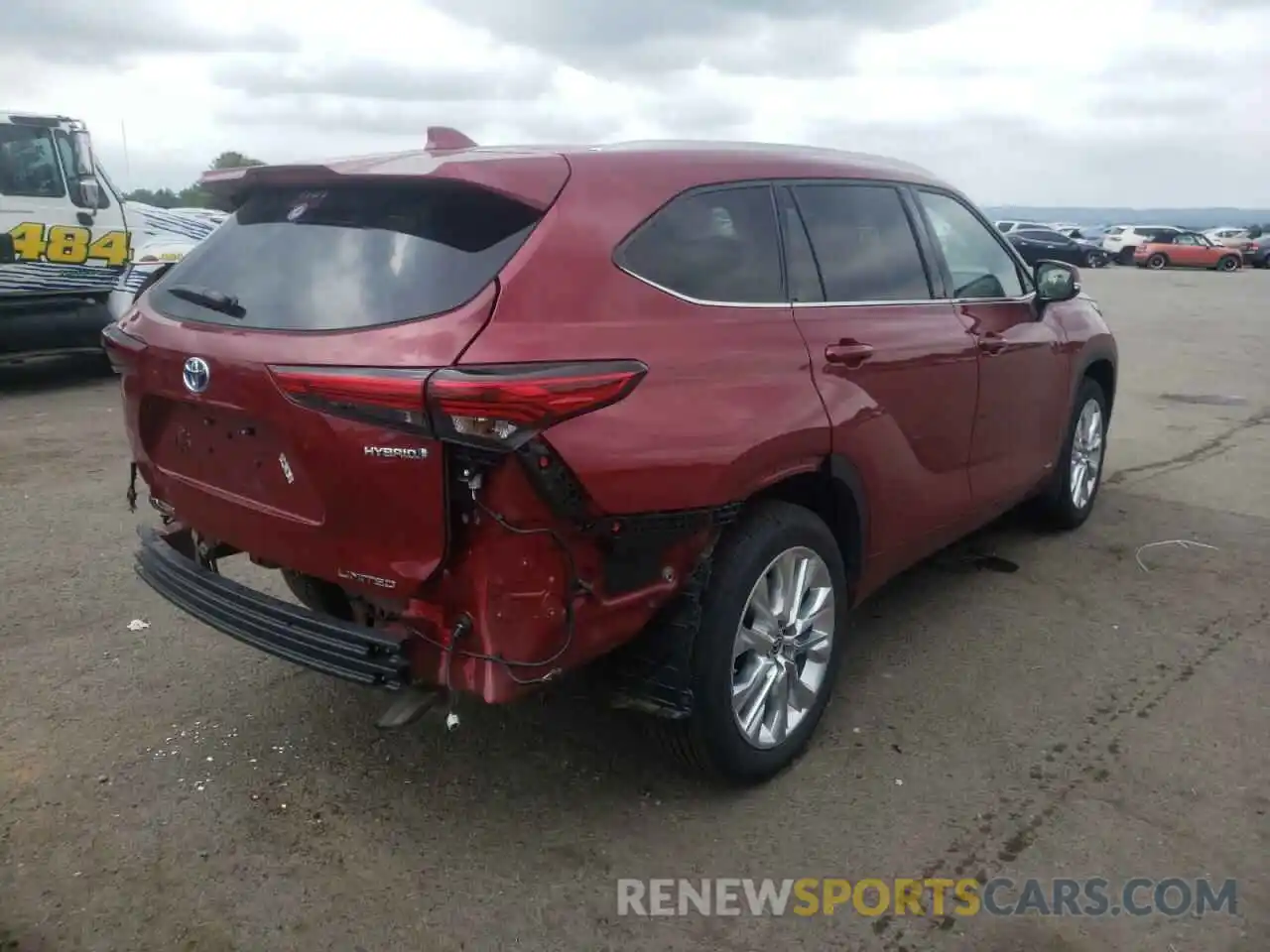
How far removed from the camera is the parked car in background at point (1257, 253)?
3994 centimetres

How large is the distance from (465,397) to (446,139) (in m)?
1.47

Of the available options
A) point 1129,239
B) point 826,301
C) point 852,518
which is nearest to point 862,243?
point 826,301

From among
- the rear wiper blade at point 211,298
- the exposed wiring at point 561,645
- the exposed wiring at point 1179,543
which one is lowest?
the exposed wiring at point 1179,543

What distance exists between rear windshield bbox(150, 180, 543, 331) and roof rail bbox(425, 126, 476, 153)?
0.54 metres

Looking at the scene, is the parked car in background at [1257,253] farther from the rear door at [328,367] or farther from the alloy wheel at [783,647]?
the rear door at [328,367]

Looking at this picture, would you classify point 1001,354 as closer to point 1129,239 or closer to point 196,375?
point 196,375

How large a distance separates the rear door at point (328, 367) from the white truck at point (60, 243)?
23.5ft

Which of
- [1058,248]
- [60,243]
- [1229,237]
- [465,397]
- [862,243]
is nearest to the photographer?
[465,397]

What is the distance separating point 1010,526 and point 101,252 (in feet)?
28.4

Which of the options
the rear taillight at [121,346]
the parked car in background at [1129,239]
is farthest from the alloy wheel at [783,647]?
the parked car in background at [1129,239]

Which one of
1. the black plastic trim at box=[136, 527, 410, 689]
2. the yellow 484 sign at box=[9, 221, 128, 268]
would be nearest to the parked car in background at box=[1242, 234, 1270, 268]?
the yellow 484 sign at box=[9, 221, 128, 268]

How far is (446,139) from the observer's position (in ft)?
11.7

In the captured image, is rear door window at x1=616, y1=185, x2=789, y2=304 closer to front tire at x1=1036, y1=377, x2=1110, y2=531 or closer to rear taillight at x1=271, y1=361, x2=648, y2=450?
rear taillight at x1=271, y1=361, x2=648, y2=450

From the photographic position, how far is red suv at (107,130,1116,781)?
259 cm
